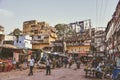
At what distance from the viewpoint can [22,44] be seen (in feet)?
214

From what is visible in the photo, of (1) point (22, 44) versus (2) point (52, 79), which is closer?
(2) point (52, 79)

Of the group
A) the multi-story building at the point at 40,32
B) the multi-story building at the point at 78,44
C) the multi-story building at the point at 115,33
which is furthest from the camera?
the multi-story building at the point at 78,44

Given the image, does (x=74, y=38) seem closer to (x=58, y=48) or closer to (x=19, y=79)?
(x=58, y=48)

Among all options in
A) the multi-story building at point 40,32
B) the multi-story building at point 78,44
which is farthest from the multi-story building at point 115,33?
the multi-story building at point 40,32

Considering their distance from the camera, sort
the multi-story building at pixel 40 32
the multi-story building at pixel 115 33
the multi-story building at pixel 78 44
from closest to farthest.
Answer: the multi-story building at pixel 115 33 → the multi-story building at pixel 40 32 → the multi-story building at pixel 78 44

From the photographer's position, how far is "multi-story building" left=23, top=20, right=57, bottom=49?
250ft

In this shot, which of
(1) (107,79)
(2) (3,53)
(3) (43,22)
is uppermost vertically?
(3) (43,22)

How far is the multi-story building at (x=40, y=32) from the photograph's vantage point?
7619cm

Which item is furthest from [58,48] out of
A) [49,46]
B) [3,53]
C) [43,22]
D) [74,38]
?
[3,53]

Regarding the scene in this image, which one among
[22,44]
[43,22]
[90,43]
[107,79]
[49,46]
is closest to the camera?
[107,79]

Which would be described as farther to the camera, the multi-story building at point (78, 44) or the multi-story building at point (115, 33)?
the multi-story building at point (78, 44)

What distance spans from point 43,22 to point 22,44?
1017 inches

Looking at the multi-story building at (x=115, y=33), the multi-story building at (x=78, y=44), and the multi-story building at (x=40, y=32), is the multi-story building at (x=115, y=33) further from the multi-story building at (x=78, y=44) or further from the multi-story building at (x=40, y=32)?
the multi-story building at (x=40, y=32)

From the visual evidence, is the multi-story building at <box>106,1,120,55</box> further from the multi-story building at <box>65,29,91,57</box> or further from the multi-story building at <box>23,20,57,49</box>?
the multi-story building at <box>23,20,57,49</box>
